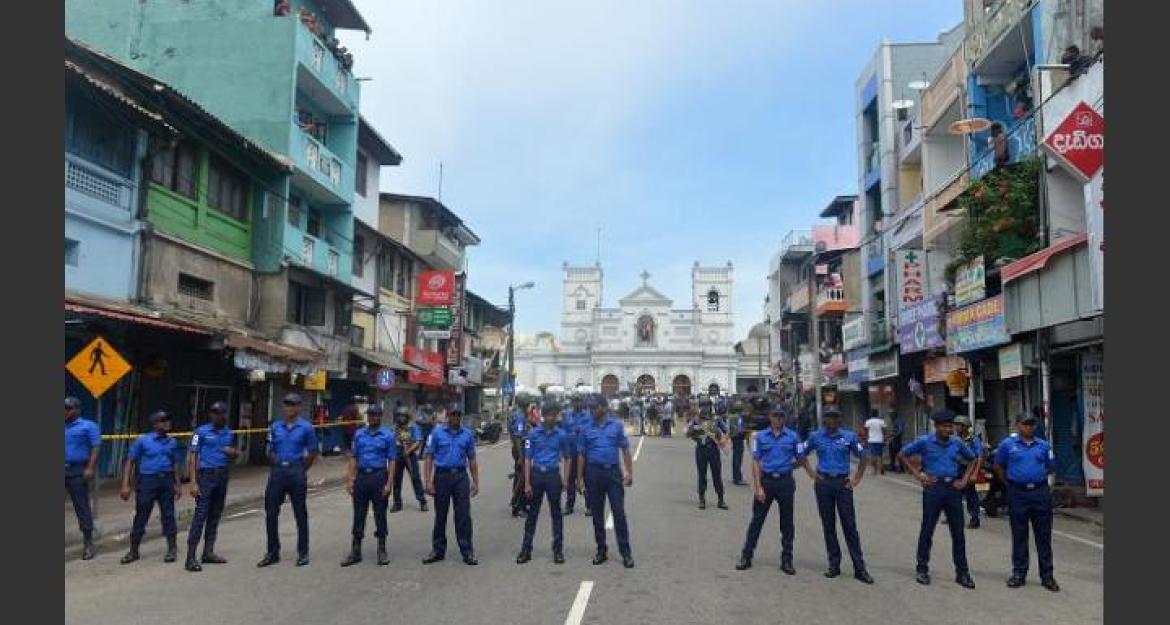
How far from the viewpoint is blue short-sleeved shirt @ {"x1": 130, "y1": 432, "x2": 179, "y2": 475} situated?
9727 mm

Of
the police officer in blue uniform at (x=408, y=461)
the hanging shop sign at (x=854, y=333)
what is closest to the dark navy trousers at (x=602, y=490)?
the police officer in blue uniform at (x=408, y=461)

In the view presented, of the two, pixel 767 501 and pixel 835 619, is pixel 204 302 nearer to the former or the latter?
pixel 767 501

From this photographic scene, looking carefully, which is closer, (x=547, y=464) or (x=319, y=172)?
(x=547, y=464)

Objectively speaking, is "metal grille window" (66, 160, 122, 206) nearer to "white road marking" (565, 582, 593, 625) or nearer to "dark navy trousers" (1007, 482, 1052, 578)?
"white road marking" (565, 582, 593, 625)

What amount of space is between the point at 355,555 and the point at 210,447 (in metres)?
2.15

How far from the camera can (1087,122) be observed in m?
13.8

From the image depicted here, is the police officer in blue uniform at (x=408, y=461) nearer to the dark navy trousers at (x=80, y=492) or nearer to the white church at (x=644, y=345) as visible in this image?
the dark navy trousers at (x=80, y=492)

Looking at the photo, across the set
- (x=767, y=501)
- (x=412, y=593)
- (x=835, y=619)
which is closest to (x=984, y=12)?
(x=767, y=501)

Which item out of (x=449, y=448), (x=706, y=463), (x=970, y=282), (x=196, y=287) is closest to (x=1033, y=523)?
(x=449, y=448)

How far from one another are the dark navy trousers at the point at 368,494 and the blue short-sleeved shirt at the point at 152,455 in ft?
7.48

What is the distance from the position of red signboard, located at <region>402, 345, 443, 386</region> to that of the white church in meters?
42.9

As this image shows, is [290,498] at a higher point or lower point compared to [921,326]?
lower

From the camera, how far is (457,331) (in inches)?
1518

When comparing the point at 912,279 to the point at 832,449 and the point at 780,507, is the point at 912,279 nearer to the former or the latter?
the point at 832,449
